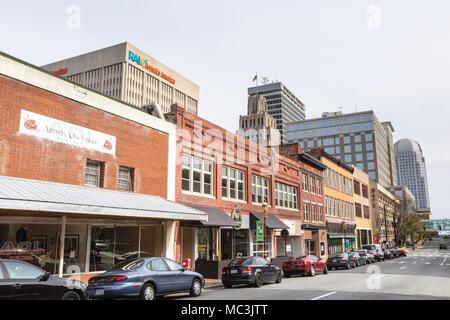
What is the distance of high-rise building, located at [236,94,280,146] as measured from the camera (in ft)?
518

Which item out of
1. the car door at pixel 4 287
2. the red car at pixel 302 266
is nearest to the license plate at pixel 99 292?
the car door at pixel 4 287

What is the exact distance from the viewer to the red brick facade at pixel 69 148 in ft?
46.2

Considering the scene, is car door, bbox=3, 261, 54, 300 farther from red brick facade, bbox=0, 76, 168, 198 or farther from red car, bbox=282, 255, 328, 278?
red car, bbox=282, 255, 328, 278

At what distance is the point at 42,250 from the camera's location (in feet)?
47.4

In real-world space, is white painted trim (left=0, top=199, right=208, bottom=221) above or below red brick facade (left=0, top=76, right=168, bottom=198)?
below

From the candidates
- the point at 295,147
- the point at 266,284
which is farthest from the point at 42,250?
the point at 295,147

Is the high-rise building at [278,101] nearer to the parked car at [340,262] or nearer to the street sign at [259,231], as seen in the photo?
the parked car at [340,262]

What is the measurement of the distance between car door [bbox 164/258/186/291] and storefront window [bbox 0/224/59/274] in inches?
195

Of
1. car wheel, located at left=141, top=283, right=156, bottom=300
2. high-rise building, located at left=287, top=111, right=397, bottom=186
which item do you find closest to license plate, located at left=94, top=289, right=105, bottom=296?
car wheel, located at left=141, top=283, right=156, bottom=300

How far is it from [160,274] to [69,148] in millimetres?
7236

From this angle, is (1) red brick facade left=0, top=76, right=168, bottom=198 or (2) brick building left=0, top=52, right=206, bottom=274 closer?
(2) brick building left=0, top=52, right=206, bottom=274

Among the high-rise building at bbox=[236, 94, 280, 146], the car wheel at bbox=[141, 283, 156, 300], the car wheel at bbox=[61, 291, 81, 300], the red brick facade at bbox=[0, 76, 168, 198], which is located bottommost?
the car wheel at bbox=[141, 283, 156, 300]
